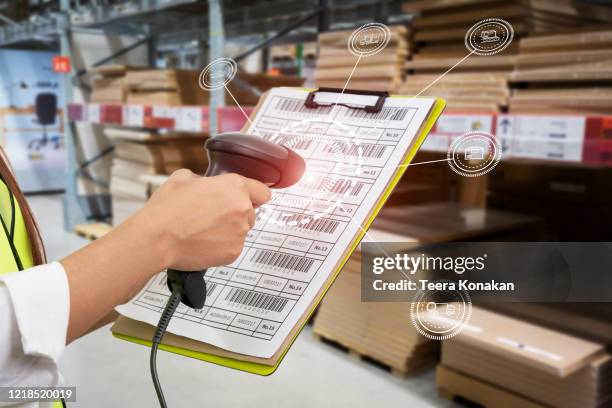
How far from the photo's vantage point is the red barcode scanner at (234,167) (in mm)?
588

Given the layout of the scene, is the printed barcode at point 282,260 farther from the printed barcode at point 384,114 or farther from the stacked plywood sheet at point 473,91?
the stacked plywood sheet at point 473,91

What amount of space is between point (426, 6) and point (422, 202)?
0.69 meters

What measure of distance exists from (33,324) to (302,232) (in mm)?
301

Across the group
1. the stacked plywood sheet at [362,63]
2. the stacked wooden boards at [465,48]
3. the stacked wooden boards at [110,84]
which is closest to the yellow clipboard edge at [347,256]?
the stacked plywood sheet at [362,63]

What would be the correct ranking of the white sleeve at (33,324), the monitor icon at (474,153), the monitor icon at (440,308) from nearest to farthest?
the white sleeve at (33,324) < the monitor icon at (474,153) < the monitor icon at (440,308)

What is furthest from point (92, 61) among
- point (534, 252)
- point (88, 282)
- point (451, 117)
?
point (88, 282)

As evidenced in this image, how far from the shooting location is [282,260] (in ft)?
2.13

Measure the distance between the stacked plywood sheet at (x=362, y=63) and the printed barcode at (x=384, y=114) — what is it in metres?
0.75

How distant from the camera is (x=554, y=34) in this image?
4.92 feet

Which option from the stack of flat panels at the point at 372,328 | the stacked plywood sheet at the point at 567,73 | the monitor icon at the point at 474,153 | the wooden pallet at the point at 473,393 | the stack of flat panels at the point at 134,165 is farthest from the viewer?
the stack of flat panels at the point at 134,165

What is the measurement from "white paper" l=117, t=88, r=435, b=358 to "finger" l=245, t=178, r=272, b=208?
84 millimetres

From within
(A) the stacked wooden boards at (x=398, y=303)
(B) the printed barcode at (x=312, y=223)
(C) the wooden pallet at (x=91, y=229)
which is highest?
(B) the printed barcode at (x=312, y=223)

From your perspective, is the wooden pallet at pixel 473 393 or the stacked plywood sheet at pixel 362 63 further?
the wooden pallet at pixel 473 393

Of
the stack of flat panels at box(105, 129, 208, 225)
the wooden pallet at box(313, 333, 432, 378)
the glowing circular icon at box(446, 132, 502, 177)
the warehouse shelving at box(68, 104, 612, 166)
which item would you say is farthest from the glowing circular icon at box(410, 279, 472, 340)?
the stack of flat panels at box(105, 129, 208, 225)
